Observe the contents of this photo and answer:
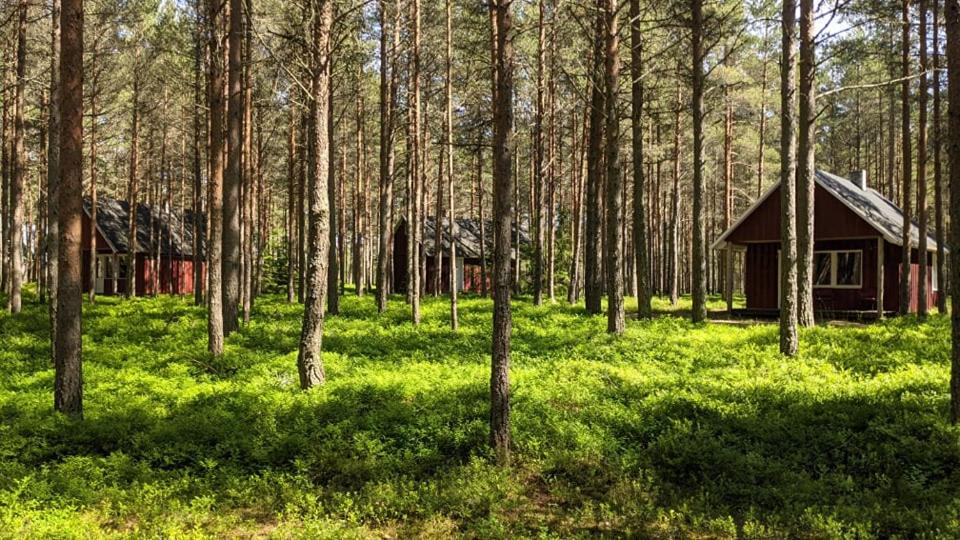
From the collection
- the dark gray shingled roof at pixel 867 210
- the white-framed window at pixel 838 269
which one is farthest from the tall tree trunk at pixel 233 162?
the white-framed window at pixel 838 269

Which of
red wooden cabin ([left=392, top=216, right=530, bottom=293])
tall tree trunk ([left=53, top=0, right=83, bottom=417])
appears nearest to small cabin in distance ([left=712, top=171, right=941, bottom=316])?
red wooden cabin ([left=392, top=216, right=530, bottom=293])

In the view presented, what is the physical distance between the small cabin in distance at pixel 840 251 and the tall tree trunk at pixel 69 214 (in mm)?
21321

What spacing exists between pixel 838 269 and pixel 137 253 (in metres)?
35.3

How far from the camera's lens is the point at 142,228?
34.6 m

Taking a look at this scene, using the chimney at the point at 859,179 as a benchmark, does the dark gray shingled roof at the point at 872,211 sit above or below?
below

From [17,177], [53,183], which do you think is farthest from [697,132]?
[17,177]

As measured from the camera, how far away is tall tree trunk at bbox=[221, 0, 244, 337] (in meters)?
12.9

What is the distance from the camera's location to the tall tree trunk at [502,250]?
295 inches

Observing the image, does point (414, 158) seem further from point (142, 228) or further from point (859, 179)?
point (142, 228)

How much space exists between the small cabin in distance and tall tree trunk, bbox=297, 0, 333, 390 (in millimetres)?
17815

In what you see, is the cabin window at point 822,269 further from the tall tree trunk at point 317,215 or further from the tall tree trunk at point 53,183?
the tall tree trunk at point 53,183

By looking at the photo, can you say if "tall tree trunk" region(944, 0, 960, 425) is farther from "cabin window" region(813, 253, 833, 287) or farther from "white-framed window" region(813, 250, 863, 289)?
"cabin window" region(813, 253, 833, 287)

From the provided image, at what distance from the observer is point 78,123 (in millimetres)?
8344

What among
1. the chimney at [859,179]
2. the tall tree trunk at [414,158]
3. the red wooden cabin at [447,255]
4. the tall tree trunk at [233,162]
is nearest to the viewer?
the tall tree trunk at [233,162]
